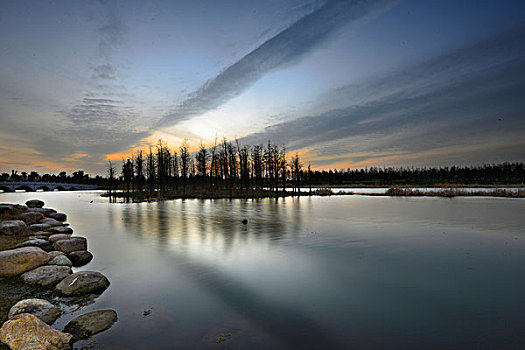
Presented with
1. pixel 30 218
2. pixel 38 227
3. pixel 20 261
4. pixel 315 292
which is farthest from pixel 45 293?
pixel 30 218

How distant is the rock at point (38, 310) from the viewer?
6105 millimetres

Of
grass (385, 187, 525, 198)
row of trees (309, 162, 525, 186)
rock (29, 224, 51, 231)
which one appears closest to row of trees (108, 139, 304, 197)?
grass (385, 187, 525, 198)

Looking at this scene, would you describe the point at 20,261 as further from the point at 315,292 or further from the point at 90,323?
the point at 315,292

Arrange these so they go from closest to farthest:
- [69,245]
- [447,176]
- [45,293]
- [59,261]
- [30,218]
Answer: [45,293] → [59,261] → [69,245] → [30,218] → [447,176]

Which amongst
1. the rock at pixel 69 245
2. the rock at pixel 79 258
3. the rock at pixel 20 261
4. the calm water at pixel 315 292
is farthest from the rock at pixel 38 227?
the rock at pixel 20 261

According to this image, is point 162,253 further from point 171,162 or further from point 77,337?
point 171,162

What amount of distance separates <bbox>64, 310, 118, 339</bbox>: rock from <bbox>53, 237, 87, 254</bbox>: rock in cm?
796

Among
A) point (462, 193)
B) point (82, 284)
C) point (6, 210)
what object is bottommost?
point (462, 193)

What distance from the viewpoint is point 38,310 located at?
20.7ft

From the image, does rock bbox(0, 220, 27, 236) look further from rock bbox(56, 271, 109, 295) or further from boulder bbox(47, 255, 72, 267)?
rock bbox(56, 271, 109, 295)

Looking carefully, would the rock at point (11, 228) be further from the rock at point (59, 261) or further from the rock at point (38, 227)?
the rock at point (59, 261)

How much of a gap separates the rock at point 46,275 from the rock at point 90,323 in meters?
3.42

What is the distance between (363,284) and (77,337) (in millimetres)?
8500

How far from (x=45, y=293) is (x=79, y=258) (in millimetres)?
4655
